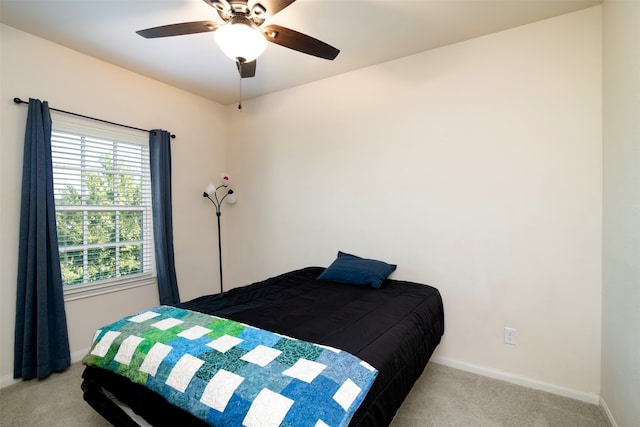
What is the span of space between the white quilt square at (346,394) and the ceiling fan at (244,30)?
5.45 feet

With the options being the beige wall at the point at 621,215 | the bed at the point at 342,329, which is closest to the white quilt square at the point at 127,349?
the bed at the point at 342,329

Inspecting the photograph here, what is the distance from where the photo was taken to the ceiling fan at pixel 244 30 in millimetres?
1589

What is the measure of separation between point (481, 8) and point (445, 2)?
0.27 meters

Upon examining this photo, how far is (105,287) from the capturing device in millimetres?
2924

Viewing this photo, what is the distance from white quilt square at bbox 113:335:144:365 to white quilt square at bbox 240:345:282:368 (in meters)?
0.60

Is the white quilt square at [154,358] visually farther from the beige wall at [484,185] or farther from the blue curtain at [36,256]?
the beige wall at [484,185]

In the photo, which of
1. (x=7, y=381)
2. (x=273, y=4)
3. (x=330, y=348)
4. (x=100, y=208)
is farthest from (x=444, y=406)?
(x=100, y=208)

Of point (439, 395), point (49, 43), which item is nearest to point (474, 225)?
point (439, 395)

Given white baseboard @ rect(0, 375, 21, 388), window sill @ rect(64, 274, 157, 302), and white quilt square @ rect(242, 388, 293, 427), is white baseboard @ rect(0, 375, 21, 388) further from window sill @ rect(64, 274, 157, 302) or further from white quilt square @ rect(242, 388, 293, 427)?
white quilt square @ rect(242, 388, 293, 427)

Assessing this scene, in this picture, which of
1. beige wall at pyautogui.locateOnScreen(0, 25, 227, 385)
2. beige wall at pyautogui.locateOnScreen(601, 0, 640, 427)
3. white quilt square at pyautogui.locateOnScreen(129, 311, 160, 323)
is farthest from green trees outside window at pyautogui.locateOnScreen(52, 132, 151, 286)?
beige wall at pyautogui.locateOnScreen(601, 0, 640, 427)

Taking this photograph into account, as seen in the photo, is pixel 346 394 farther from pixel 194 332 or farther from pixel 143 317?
pixel 143 317

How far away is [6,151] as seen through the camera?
2.35 metres

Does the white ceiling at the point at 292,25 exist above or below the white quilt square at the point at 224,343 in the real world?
above

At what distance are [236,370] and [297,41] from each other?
1.77 m
